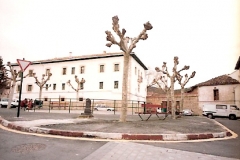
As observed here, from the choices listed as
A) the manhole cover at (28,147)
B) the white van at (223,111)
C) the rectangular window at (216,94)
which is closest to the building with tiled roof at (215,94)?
the rectangular window at (216,94)

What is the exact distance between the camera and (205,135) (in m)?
5.88

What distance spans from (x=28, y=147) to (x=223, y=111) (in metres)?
23.9

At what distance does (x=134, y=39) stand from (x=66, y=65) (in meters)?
30.3

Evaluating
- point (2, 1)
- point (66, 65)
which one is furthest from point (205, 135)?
point (66, 65)

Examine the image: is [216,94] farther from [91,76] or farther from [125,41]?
[125,41]

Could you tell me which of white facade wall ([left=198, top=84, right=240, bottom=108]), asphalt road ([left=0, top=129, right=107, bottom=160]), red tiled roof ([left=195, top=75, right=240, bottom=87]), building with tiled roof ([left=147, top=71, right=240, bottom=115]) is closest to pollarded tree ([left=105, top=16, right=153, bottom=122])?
asphalt road ([left=0, top=129, right=107, bottom=160])

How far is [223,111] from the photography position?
73.4ft

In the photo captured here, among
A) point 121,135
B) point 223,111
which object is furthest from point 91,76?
point 121,135

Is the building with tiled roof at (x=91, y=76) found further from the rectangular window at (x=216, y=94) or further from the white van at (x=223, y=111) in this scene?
the rectangular window at (x=216, y=94)

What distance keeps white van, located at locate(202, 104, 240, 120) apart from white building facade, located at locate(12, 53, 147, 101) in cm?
1338

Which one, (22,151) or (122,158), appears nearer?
(122,158)

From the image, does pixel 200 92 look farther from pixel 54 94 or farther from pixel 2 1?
pixel 2 1

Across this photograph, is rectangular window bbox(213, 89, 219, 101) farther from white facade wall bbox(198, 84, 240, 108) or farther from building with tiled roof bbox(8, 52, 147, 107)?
building with tiled roof bbox(8, 52, 147, 107)

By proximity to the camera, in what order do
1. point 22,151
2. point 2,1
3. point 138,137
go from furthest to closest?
point 2,1 < point 138,137 < point 22,151
